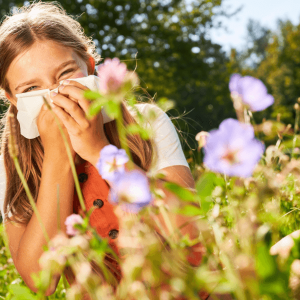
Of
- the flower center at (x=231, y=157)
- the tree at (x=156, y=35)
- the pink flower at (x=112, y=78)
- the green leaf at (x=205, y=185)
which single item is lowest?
the tree at (x=156, y=35)

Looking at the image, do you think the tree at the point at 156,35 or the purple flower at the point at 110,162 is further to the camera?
the tree at the point at 156,35

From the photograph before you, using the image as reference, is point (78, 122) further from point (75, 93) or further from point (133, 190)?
point (133, 190)

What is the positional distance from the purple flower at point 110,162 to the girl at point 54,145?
548 millimetres

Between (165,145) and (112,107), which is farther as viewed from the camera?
(165,145)

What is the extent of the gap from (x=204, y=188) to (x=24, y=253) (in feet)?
3.05

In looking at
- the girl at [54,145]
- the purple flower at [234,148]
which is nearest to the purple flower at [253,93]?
the purple flower at [234,148]

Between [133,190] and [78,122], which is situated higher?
[133,190]

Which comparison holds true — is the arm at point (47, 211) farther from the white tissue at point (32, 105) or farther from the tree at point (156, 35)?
the tree at point (156, 35)

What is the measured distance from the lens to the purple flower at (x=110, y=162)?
369 mm

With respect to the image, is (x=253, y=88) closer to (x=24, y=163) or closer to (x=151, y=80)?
(x=24, y=163)

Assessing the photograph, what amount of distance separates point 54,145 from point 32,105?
0.16m

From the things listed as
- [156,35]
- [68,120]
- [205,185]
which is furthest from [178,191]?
[156,35]

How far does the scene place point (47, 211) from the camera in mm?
1054

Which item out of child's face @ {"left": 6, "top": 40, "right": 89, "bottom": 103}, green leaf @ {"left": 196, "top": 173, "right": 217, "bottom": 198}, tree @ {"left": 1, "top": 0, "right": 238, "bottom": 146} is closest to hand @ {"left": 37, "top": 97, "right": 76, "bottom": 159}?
child's face @ {"left": 6, "top": 40, "right": 89, "bottom": 103}
